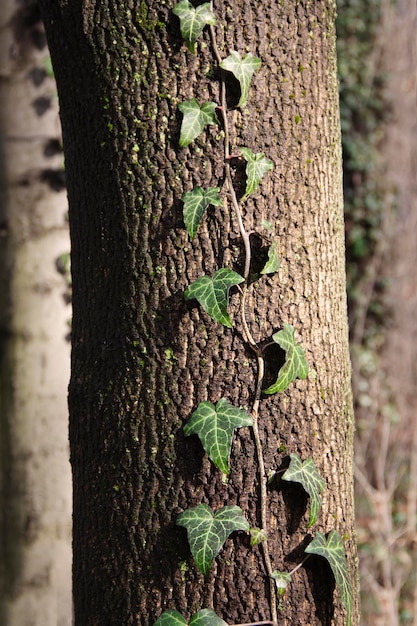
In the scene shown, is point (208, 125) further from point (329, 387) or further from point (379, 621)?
point (379, 621)

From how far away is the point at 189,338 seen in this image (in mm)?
1112

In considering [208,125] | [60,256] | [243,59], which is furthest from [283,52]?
[60,256]

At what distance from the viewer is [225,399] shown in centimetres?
110

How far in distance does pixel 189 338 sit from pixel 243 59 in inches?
18.8

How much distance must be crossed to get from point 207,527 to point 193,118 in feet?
2.18

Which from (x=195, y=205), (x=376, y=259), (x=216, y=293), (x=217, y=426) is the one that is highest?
(x=376, y=259)

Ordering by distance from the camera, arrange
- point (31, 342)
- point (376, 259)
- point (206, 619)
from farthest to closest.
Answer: point (376, 259) → point (31, 342) → point (206, 619)

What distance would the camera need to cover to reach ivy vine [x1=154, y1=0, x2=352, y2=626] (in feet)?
3.48

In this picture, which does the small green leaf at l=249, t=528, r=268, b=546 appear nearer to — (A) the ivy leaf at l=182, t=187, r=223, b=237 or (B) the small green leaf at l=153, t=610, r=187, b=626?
(B) the small green leaf at l=153, t=610, r=187, b=626

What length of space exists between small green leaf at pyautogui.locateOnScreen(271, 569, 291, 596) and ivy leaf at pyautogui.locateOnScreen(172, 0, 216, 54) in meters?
0.89

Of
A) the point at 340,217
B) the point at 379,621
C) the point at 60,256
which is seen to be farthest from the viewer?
the point at 379,621

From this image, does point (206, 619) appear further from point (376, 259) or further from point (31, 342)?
point (376, 259)

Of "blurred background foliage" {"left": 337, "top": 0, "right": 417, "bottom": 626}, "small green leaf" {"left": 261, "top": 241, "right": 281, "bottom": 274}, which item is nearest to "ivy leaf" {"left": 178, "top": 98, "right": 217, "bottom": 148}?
"small green leaf" {"left": 261, "top": 241, "right": 281, "bottom": 274}

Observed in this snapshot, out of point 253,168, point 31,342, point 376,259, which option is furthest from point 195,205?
point 376,259
